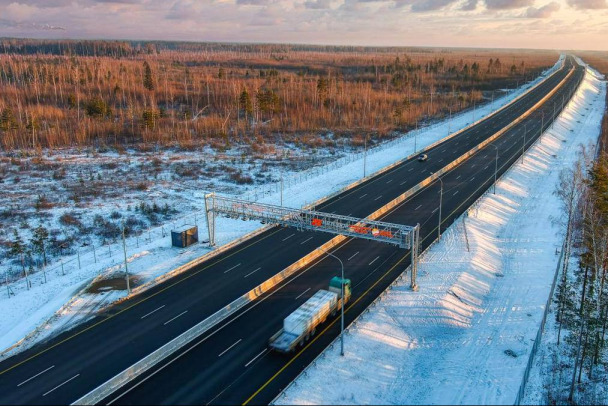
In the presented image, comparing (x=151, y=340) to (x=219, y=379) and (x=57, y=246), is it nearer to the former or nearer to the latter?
(x=219, y=379)

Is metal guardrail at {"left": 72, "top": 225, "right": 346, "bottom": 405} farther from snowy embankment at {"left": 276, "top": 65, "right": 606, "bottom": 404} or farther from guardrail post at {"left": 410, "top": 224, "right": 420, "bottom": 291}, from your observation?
guardrail post at {"left": 410, "top": 224, "right": 420, "bottom": 291}

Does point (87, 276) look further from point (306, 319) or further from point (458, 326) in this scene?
point (458, 326)

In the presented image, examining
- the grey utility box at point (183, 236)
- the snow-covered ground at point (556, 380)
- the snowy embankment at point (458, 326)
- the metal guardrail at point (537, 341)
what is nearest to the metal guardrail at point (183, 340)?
the snowy embankment at point (458, 326)

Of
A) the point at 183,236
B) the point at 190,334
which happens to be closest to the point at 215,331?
the point at 190,334

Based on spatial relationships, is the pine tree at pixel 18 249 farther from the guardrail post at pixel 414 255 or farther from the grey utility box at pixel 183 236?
the guardrail post at pixel 414 255

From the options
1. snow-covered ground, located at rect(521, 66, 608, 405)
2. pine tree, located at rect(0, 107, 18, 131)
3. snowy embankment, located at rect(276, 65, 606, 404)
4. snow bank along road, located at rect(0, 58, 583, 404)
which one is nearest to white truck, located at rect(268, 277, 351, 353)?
snow bank along road, located at rect(0, 58, 583, 404)

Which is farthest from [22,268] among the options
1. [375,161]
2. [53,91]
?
[53,91]
